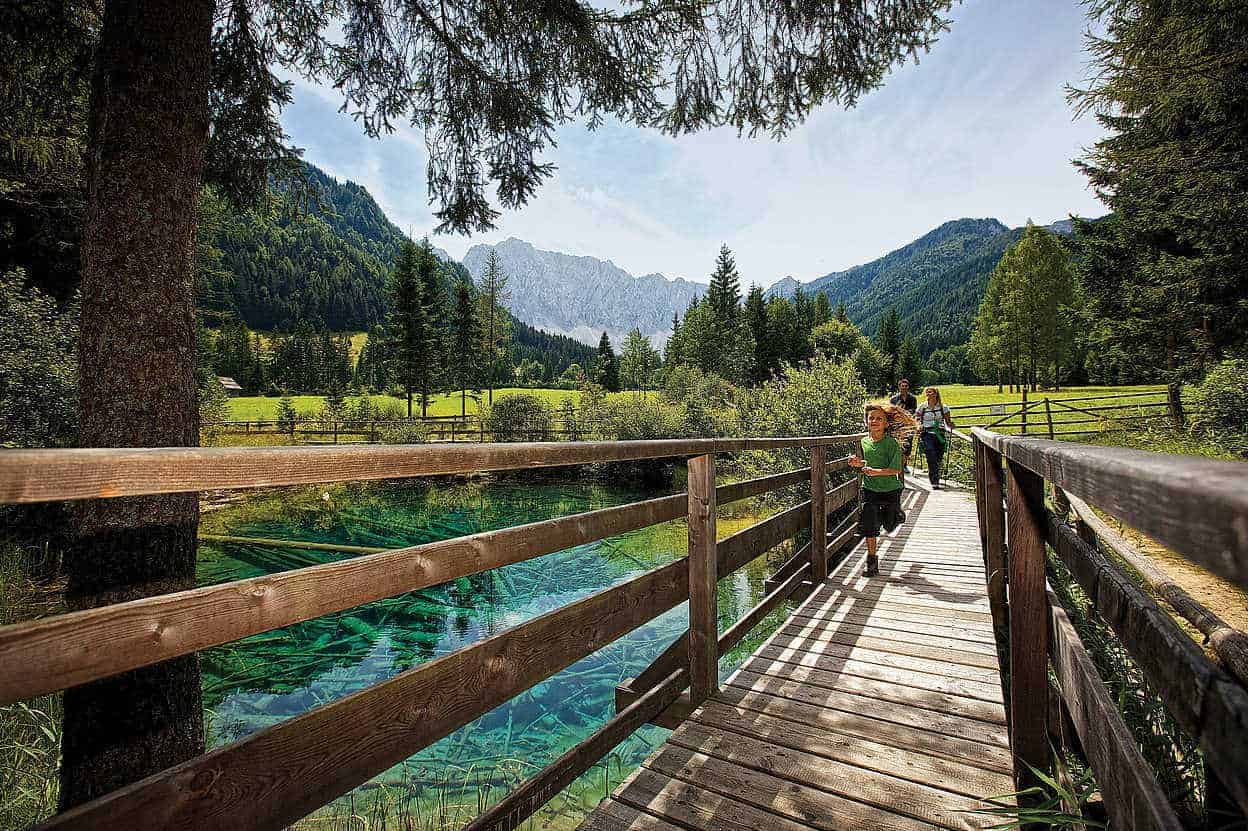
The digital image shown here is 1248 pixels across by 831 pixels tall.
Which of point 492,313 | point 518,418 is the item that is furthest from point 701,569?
point 492,313

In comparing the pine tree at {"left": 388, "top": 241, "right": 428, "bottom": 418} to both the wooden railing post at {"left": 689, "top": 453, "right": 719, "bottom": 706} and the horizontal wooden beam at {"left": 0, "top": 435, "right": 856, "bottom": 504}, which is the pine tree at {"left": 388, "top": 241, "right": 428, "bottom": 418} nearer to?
the wooden railing post at {"left": 689, "top": 453, "right": 719, "bottom": 706}

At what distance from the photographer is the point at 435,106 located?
557 centimetres

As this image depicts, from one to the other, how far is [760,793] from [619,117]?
601 cm

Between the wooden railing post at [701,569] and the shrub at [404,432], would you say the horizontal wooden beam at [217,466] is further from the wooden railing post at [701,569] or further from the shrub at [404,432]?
the shrub at [404,432]

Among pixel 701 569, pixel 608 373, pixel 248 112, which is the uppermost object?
pixel 608 373

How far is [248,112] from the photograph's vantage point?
191 inches

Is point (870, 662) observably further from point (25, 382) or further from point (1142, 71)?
point (25, 382)

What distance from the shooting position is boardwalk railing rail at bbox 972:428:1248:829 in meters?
0.47

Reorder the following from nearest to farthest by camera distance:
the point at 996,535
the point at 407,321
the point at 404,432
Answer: the point at 996,535 → the point at 404,432 → the point at 407,321

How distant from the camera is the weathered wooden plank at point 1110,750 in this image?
925 mm

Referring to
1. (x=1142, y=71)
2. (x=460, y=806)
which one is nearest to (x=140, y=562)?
(x=460, y=806)

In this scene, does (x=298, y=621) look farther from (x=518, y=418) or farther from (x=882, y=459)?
(x=518, y=418)

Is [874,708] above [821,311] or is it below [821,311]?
below

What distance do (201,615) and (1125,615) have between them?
1876 millimetres
